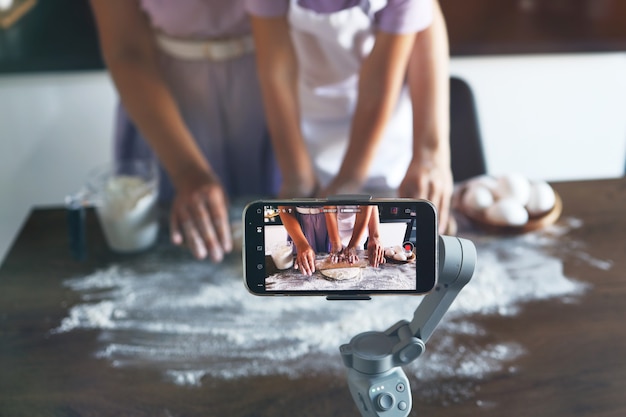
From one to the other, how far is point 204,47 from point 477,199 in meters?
0.52

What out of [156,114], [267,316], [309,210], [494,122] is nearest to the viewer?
[309,210]

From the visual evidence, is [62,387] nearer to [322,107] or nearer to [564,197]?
[322,107]

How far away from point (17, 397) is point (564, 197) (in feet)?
2.88

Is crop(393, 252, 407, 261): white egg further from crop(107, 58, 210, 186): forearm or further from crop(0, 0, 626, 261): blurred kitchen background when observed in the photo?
crop(0, 0, 626, 261): blurred kitchen background

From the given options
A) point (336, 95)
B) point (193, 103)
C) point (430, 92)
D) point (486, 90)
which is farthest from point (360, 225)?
point (486, 90)

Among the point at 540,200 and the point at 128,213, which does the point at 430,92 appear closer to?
the point at 540,200

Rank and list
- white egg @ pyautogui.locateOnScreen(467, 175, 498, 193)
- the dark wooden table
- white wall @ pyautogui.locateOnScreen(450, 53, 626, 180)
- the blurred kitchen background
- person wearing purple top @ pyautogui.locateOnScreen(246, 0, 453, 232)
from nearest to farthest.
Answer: the dark wooden table < person wearing purple top @ pyautogui.locateOnScreen(246, 0, 453, 232) < white egg @ pyautogui.locateOnScreen(467, 175, 498, 193) < the blurred kitchen background < white wall @ pyautogui.locateOnScreen(450, 53, 626, 180)

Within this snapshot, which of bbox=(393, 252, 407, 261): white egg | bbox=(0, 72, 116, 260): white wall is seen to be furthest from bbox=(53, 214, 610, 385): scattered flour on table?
bbox=(0, 72, 116, 260): white wall

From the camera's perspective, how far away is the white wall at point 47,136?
1493mm

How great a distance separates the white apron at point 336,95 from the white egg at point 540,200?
19cm

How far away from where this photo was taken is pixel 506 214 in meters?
0.93

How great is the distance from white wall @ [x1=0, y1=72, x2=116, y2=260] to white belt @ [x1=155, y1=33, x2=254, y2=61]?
454mm

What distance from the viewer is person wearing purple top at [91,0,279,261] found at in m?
0.94

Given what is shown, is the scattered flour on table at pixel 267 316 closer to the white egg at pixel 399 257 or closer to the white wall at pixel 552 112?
the white egg at pixel 399 257
